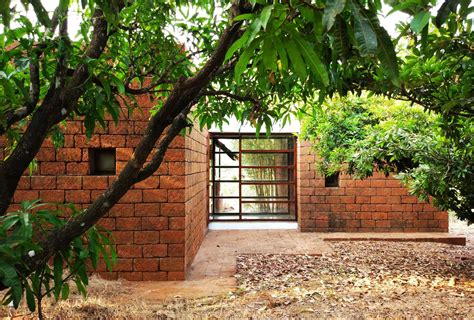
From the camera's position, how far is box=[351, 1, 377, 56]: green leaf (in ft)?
2.32

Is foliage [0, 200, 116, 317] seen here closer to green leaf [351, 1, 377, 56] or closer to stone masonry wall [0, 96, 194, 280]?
green leaf [351, 1, 377, 56]

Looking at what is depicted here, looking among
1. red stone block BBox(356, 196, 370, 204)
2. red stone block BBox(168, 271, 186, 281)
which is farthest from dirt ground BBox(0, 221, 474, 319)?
red stone block BBox(356, 196, 370, 204)

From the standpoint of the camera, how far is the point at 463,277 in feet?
14.0

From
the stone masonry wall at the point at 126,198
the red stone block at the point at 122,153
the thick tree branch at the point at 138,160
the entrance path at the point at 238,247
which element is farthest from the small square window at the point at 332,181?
the thick tree branch at the point at 138,160

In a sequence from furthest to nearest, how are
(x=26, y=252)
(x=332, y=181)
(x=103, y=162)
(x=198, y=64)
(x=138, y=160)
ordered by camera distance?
(x=332, y=181) < (x=103, y=162) < (x=198, y=64) < (x=138, y=160) < (x=26, y=252)

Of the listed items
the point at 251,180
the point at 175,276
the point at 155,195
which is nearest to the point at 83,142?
the point at 155,195

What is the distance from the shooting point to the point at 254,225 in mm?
8156

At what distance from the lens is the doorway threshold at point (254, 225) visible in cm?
777

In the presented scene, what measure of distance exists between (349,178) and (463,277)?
3.01m

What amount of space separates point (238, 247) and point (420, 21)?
17.6 ft

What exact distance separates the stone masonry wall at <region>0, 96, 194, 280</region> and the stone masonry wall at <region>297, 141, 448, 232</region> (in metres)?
3.63

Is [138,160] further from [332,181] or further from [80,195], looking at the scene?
[332,181]

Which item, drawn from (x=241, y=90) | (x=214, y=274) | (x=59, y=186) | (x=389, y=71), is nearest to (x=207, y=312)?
(x=214, y=274)

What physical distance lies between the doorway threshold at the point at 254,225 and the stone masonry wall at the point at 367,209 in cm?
73
